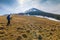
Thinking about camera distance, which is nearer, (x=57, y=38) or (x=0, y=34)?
(x=57, y=38)

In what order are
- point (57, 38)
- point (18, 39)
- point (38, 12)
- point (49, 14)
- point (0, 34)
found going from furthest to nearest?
point (38, 12) < point (49, 14) < point (0, 34) < point (57, 38) < point (18, 39)

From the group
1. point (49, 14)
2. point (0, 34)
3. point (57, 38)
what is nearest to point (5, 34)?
point (0, 34)

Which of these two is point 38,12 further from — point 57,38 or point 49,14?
point 57,38

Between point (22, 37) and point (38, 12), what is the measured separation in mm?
33707

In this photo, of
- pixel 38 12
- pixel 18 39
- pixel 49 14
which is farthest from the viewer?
pixel 38 12

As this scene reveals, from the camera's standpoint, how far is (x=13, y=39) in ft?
45.9

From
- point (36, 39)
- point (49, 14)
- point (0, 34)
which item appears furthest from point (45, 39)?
point (49, 14)

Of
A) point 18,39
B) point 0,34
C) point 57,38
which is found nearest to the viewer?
point 18,39

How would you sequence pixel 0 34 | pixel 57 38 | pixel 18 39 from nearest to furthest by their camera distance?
pixel 18 39 < pixel 57 38 < pixel 0 34

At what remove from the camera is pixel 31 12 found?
4853 centimetres

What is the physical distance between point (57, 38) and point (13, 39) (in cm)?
339

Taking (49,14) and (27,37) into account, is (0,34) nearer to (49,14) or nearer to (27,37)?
(27,37)

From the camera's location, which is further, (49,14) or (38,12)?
(38,12)

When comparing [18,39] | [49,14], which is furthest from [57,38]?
[49,14]
